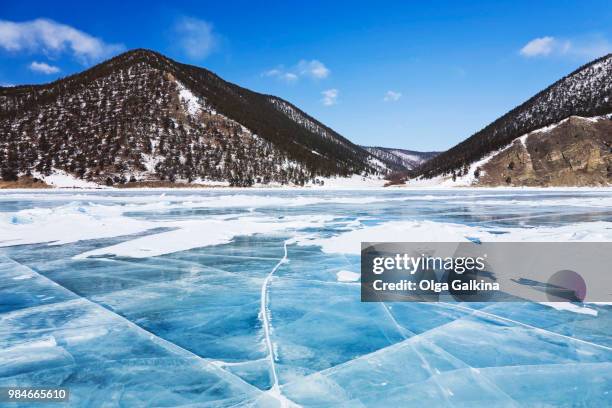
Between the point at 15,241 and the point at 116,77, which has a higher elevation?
the point at 116,77

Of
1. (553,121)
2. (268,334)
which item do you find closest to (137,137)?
(553,121)

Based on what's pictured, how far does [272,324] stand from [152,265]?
4.70 metres

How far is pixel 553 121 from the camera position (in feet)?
313

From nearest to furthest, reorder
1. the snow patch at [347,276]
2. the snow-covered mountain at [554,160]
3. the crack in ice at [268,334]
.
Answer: the crack in ice at [268,334] < the snow patch at [347,276] < the snow-covered mountain at [554,160]

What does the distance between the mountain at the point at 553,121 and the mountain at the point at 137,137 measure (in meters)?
40.8

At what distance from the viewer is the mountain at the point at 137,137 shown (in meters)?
93.1

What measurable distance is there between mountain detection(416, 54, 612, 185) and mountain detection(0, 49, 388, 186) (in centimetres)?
4081

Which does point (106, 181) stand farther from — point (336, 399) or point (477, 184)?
point (336, 399)

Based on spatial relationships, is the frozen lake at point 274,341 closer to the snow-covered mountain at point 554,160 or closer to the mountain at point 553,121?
the snow-covered mountain at point 554,160

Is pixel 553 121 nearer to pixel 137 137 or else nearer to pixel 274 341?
pixel 137 137

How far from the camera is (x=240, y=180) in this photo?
9581 cm

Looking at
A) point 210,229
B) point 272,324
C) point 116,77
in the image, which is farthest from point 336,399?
point 116,77

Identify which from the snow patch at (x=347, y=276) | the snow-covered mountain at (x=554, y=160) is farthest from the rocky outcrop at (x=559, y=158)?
the snow patch at (x=347, y=276)

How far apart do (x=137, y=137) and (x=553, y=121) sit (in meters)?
103
